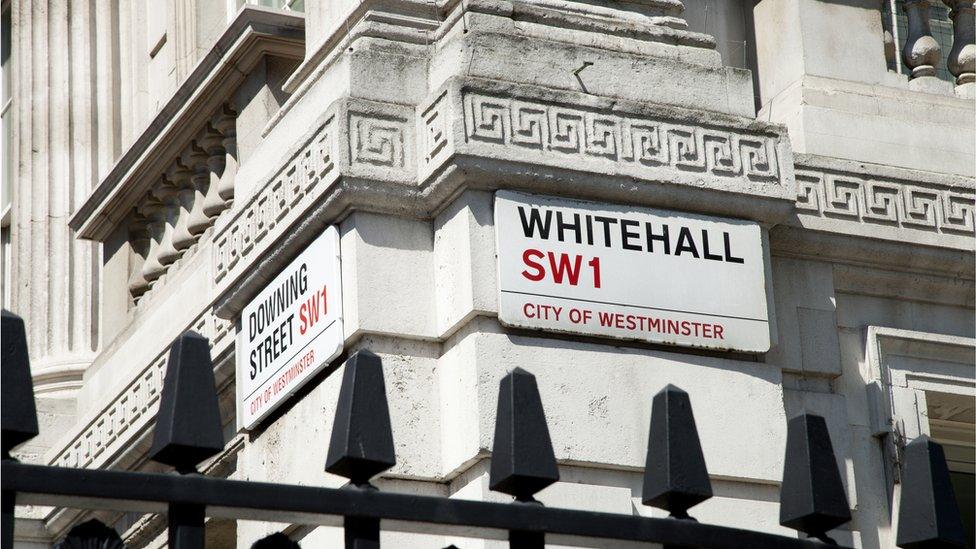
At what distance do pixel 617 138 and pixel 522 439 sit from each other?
3.12 metres

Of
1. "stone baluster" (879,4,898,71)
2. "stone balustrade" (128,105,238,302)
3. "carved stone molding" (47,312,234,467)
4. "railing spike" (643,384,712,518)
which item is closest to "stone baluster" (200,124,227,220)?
"stone balustrade" (128,105,238,302)

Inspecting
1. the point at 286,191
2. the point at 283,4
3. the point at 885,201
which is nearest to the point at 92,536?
the point at 286,191

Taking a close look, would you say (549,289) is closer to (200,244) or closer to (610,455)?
(610,455)

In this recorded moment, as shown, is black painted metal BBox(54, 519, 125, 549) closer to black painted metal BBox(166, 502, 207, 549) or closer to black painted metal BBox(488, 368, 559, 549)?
black painted metal BBox(166, 502, 207, 549)

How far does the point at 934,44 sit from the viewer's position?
8.05 metres

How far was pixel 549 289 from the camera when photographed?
254 inches

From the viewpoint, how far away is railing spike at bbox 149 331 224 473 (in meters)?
3.69

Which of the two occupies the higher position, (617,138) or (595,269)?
(617,138)

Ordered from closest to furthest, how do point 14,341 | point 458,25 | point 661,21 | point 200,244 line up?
point 14,341 → point 458,25 → point 661,21 → point 200,244

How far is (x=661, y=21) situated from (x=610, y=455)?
188 cm

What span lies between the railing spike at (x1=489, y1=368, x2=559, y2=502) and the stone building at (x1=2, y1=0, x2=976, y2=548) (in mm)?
2367

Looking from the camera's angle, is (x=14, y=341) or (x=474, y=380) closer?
(x=14, y=341)

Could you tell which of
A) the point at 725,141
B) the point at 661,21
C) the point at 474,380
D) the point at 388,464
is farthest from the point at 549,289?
the point at 388,464

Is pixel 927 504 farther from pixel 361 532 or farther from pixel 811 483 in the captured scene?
pixel 361 532
